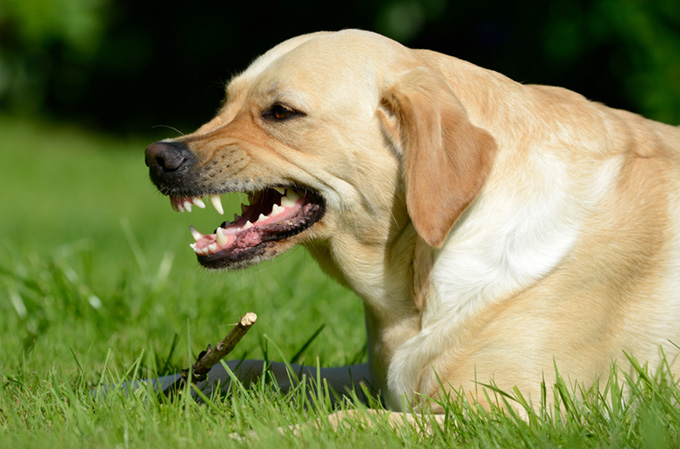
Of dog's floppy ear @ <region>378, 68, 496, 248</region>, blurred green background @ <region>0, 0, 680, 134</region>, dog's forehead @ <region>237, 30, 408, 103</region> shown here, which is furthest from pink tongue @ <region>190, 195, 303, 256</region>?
blurred green background @ <region>0, 0, 680, 134</region>

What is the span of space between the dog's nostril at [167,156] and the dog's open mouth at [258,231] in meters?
0.15

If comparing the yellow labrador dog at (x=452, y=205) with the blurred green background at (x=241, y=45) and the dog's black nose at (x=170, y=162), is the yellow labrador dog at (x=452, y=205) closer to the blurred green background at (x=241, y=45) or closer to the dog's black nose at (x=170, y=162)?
the dog's black nose at (x=170, y=162)

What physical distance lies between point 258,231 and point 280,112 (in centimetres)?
48

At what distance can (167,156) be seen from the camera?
3.34 m

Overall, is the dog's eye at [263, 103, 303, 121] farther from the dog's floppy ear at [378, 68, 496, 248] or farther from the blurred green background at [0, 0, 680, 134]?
the blurred green background at [0, 0, 680, 134]

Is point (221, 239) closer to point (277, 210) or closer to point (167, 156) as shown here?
point (277, 210)

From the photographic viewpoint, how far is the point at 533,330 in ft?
9.87

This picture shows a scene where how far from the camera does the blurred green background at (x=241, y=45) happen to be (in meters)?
11.2

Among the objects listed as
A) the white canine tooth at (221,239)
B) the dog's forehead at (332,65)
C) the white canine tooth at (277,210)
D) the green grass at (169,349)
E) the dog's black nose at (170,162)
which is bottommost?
the green grass at (169,349)

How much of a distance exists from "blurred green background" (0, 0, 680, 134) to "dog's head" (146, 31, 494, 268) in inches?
340

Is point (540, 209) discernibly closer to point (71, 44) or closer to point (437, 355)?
point (437, 355)

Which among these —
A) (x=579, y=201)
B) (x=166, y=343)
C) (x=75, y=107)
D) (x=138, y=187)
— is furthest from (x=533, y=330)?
(x=75, y=107)

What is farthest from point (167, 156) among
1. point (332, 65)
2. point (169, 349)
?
point (169, 349)

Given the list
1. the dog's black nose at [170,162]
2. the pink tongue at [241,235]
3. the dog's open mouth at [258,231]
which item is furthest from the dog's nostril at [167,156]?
the pink tongue at [241,235]
